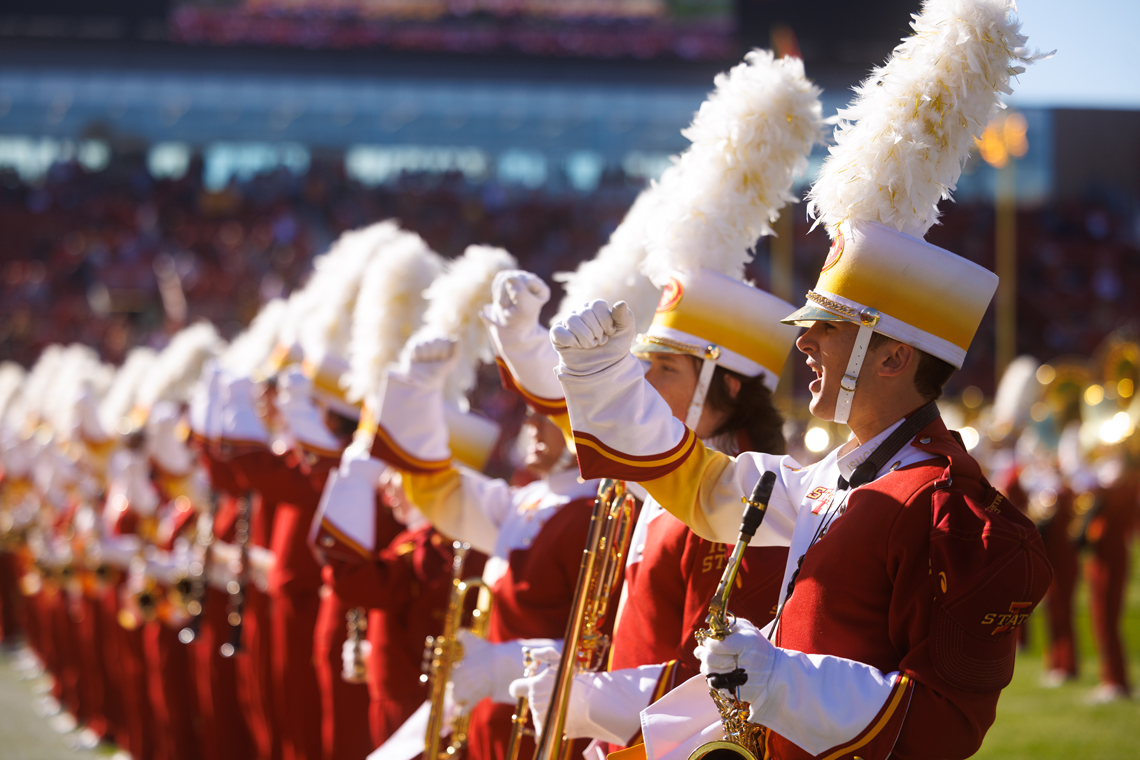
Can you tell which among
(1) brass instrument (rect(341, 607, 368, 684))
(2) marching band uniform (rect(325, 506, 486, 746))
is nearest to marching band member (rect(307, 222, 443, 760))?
(1) brass instrument (rect(341, 607, 368, 684))

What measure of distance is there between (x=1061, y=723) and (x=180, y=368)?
6.49m

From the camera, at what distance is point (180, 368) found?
8.61 meters

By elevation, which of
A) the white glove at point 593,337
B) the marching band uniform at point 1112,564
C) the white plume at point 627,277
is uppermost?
the white plume at point 627,277

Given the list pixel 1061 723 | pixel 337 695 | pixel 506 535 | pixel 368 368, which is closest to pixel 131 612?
pixel 337 695

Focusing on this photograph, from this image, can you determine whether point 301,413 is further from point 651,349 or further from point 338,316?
point 651,349

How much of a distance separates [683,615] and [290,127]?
99.3 ft

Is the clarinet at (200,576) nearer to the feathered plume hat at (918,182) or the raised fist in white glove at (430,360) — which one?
the raised fist in white glove at (430,360)

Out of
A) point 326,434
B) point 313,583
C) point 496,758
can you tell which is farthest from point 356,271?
point 496,758

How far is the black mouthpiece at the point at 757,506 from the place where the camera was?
2.06m

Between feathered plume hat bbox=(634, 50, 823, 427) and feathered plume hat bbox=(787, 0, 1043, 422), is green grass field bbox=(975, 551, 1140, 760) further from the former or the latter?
feathered plume hat bbox=(787, 0, 1043, 422)

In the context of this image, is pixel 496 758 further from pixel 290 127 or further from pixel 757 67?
pixel 290 127

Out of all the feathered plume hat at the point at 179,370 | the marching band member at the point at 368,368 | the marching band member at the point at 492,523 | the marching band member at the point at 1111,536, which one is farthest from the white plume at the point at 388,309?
the marching band member at the point at 1111,536

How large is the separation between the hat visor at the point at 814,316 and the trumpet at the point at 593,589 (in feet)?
2.28

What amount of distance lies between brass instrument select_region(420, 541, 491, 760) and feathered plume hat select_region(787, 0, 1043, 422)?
1.64m
